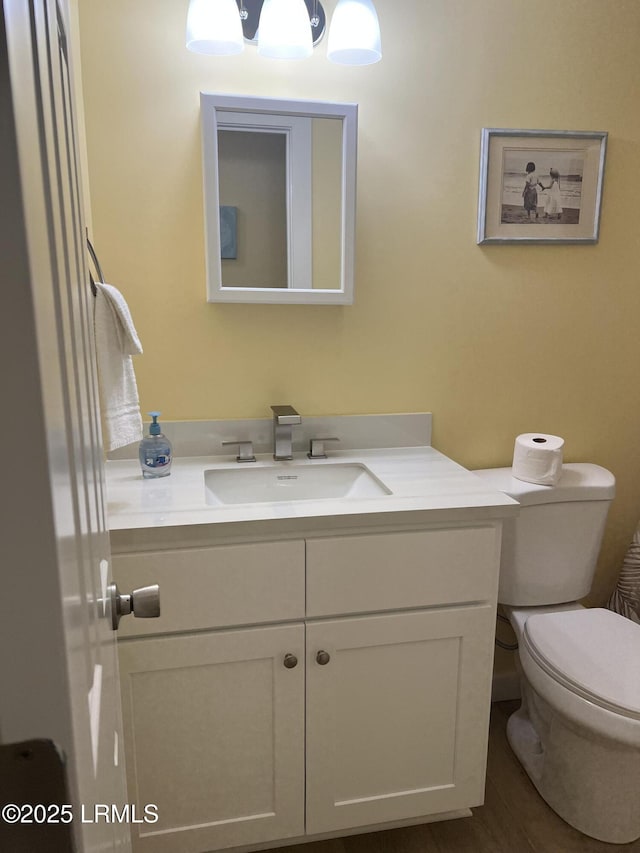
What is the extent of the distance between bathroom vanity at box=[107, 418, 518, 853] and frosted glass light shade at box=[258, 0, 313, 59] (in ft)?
3.54

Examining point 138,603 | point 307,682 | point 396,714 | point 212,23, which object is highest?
point 212,23

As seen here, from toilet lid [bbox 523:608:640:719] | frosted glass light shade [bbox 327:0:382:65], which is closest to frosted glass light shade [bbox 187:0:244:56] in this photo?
frosted glass light shade [bbox 327:0:382:65]

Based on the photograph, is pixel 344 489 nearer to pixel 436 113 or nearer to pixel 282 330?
pixel 282 330

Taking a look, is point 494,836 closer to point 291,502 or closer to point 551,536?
point 551,536

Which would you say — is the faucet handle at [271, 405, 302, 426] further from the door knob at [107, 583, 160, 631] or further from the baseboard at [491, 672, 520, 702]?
the baseboard at [491, 672, 520, 702]

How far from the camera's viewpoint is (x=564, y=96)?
5.73 feet

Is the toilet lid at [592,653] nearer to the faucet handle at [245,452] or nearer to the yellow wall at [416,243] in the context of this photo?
the yellow wall at [416,243]

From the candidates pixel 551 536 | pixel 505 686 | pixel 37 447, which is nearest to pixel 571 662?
pixel 551 536

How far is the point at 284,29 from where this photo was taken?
1474mm

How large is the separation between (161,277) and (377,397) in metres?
0.69

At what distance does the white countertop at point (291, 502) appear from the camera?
1253 millimetres

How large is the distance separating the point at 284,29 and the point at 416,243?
623mm

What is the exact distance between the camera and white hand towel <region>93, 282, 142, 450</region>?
4.29 ft

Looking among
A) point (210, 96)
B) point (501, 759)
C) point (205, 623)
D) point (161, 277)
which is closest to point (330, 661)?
point (205, 623)
